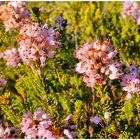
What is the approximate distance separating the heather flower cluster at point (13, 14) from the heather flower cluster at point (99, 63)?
1.48 meters

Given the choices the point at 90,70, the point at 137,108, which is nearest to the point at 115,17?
the point at 137,108

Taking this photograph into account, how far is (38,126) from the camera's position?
9.93ft

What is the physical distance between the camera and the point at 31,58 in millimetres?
3297

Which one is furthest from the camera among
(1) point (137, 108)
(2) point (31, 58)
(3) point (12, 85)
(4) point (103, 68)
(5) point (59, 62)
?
(3) point (12, 85)

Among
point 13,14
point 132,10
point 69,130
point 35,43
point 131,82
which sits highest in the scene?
point 132,10

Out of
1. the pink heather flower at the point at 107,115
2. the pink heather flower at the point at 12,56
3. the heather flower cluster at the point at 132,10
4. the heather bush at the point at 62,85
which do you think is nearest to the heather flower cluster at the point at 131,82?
the heather bush at the point at 62,85

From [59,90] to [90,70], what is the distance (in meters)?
1.84

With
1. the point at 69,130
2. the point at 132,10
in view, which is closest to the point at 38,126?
the point at 69,130

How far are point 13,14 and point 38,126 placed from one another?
1.75 meters

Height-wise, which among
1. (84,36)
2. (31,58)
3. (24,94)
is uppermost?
(84,36)

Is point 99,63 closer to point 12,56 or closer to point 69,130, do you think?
point 69,130

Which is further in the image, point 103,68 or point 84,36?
point 84,36

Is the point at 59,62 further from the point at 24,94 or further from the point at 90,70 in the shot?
the point at 90,70

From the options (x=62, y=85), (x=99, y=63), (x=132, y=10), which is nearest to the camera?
(x=99, y=63)
